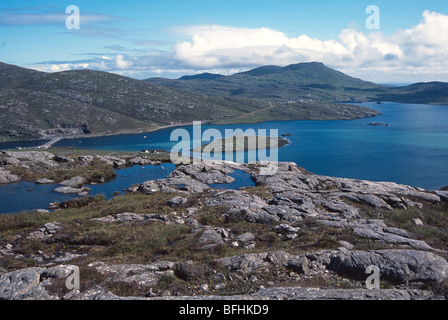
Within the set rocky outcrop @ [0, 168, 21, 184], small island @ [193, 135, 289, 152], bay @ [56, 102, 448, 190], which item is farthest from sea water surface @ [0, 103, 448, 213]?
small island @ [193, 135, 289, 152]

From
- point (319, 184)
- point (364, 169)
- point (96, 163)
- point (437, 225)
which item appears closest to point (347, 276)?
point (437, 225)

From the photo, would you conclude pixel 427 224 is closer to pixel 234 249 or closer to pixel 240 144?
pixel 234 249

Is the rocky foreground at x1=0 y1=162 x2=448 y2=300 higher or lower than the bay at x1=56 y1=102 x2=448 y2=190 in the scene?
higher

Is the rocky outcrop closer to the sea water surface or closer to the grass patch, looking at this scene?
the sea water surface

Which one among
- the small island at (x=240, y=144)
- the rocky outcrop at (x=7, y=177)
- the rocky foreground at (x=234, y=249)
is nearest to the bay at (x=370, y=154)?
the small island at (x=240, y=144)

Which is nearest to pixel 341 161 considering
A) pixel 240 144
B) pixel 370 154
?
pixel 370 154

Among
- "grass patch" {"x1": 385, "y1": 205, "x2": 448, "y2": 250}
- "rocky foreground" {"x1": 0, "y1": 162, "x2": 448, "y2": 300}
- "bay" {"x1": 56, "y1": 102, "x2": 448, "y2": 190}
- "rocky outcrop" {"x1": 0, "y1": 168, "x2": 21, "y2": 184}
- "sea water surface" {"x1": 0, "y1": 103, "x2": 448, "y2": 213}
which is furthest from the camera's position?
"bay" {"x1": 56, "y1": 102, "x2": 448, "y2": 190}

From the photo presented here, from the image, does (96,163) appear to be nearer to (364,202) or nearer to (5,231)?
(5,231)

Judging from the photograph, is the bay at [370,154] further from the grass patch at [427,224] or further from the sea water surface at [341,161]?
the grass patch at [427,224]
